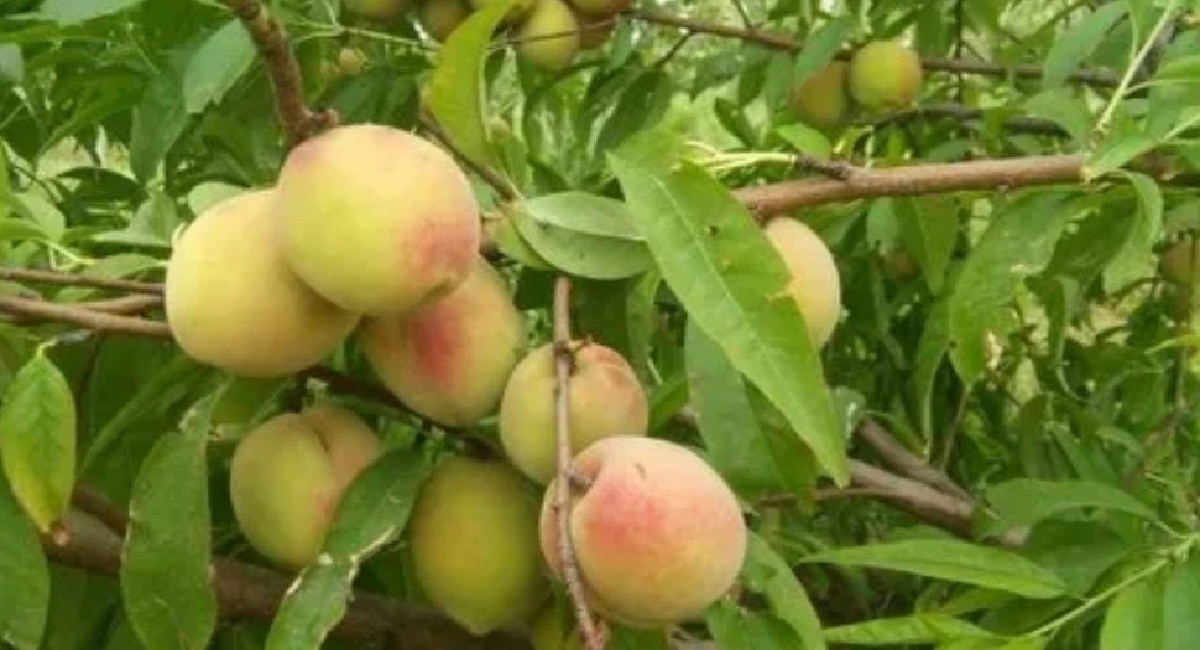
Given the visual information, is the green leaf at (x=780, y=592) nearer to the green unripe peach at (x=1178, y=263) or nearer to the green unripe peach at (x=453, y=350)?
the green unripe peach at (x=453, y=350)

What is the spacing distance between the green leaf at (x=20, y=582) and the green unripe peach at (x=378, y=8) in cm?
85

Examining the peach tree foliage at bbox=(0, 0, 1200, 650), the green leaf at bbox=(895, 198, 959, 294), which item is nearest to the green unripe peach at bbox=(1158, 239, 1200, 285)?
the peach tree foliage at bbox=(0, 0, 1200, 650)

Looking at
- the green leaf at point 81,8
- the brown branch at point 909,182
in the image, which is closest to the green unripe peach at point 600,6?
the green leaf at point 81,8

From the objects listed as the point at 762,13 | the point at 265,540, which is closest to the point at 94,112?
the point at 265,540

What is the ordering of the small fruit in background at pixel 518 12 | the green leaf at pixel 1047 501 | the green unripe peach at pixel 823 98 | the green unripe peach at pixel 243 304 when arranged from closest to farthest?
the green unripe peach at pixel 243 304
the green leaf at pixel 1047 501
the small fruit in background at pixel 518 12
the green unripe peach at pixel 823 98

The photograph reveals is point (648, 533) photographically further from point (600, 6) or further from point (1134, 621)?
point (600, 6)

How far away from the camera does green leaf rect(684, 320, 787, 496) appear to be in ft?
2.97

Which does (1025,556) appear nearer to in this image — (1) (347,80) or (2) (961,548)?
(2) (961,548)

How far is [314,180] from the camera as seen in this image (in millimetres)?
800

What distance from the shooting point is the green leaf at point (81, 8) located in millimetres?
1105

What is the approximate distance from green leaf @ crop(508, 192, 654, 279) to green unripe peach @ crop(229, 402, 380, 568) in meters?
0.13

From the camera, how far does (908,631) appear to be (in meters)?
0.99

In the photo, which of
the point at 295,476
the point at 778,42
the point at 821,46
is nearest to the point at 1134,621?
the point at 295,476

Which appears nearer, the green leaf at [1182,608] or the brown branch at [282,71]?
the brown branch at [282,71]
